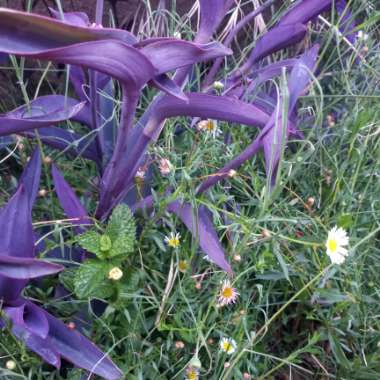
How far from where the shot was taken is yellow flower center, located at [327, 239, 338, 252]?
0.97 metres

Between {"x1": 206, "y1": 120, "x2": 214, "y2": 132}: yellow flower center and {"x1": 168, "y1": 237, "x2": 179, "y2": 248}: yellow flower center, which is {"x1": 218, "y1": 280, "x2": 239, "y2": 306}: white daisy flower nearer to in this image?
{"x1": 168, "y1": 237, "x2": 179, "y2": 248}: yellow flower center

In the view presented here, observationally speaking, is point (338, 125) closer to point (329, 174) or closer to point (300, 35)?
point (329, 174)

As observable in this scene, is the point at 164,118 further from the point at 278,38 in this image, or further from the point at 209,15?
the point at 278,38

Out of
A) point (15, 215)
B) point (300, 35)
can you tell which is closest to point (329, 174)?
point (300, 35)

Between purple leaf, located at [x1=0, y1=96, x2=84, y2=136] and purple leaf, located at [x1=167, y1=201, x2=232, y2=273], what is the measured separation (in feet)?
0.78

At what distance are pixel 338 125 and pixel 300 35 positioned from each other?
0.77ft

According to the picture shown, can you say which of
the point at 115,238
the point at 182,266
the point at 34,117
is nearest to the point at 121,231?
the point at 115,238

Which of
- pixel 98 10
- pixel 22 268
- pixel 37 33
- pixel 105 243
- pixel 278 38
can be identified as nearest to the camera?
pixel 37 33

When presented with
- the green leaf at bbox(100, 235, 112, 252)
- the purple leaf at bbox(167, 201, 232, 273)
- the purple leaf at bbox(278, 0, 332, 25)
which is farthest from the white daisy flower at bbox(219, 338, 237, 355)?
the purple leaf at bbox(278, 0, 332, 25)

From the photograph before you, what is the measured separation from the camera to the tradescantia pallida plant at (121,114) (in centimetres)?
82

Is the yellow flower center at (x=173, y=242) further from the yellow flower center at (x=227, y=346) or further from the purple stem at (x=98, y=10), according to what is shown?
the purple stem at (x=98, y=10)

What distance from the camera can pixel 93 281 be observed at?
985mm

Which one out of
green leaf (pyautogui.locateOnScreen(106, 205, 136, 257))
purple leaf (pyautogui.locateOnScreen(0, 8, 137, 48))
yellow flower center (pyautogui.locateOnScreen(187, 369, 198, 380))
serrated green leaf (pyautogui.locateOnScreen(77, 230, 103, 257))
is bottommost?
yellow flower center (pyautogui.locateOnScreen(187, 369, 198, 380))

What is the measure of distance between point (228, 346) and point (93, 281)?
245 mm
